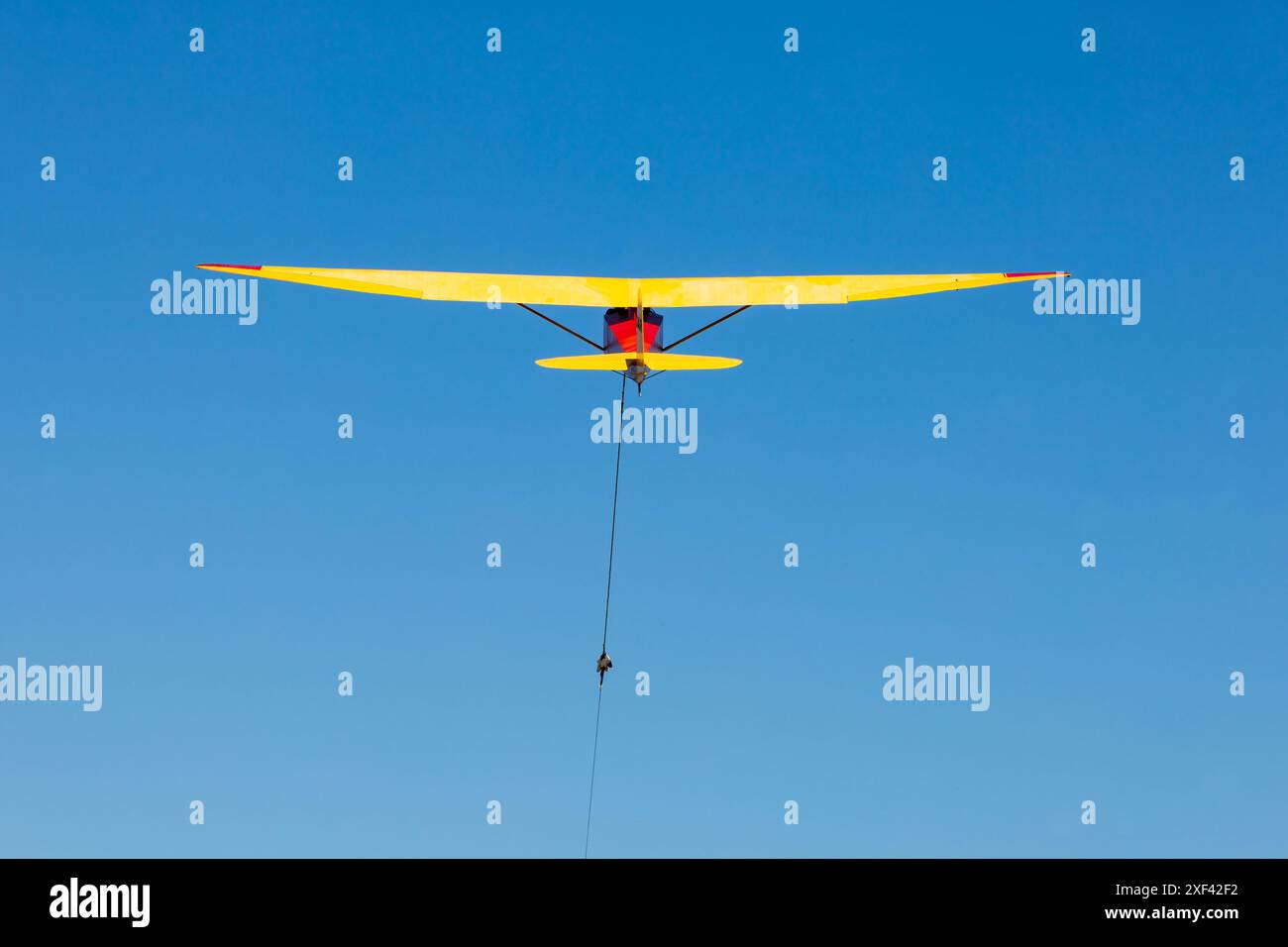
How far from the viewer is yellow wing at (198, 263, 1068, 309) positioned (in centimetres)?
2841

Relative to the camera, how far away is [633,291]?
2848 centimetres

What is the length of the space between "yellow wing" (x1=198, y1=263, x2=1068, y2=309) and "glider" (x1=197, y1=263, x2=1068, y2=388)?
0.02m

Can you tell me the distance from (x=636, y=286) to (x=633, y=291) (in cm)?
11

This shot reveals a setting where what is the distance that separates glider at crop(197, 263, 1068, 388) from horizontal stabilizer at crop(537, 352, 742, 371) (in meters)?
0.02

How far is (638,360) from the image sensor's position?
27484mm

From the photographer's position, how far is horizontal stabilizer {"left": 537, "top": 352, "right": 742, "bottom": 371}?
27.5 meters

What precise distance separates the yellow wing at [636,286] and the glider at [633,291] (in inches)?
0.7

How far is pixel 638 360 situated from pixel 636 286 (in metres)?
1.66
